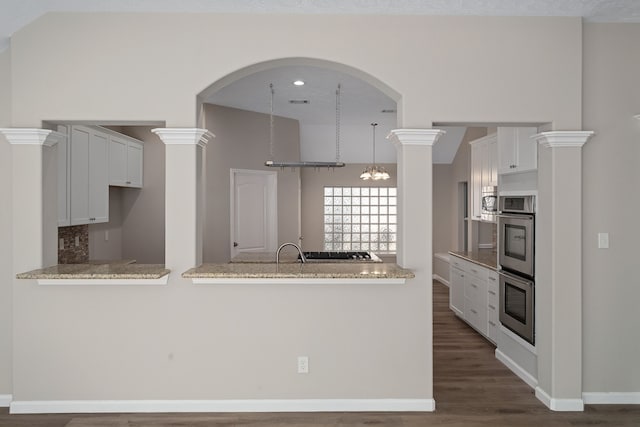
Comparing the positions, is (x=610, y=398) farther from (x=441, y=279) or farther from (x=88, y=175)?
(x=441, y=279)

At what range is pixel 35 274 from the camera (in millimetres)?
2896

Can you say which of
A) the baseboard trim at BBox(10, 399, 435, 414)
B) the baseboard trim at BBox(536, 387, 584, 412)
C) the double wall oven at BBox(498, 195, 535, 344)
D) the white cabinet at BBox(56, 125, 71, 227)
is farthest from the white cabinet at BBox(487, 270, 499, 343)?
the white cabinet at BBox(56, 125, 71, 227)

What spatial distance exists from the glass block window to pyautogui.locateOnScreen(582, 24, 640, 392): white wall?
5766 millimetres

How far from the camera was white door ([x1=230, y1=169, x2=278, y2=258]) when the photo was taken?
619 cm

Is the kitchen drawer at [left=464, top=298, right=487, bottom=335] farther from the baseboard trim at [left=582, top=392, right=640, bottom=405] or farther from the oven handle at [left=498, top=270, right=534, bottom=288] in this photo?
the baseboard trim at [left=582, top=392, right=640, bottom=405]

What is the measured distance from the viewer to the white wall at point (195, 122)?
306cm

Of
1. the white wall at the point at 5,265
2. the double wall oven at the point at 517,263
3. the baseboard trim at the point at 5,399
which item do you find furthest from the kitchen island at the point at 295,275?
the baseboard trim at the point at 5,399

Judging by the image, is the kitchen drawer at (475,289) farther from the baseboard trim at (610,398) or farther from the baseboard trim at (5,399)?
the baseboard trim at (5,399)

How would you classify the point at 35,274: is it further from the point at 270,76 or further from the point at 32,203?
the point at 270,76

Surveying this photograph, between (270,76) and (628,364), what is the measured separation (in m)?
4.15

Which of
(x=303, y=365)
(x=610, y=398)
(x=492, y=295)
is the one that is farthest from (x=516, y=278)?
(x=303, y=365)

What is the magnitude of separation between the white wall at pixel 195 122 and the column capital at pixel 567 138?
3.8 inches

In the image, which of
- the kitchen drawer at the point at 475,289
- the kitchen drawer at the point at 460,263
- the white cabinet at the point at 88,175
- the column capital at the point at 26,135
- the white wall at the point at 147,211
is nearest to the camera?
the column capital at the point at 26,135

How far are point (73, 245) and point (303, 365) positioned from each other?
2.81 m
